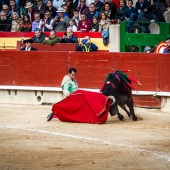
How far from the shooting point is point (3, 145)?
11.0 meters

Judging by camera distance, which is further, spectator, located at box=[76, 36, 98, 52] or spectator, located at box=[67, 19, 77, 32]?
spectator, located at box=[67, 19, 77, 32]

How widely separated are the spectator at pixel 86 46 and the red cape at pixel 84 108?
12.2 ft

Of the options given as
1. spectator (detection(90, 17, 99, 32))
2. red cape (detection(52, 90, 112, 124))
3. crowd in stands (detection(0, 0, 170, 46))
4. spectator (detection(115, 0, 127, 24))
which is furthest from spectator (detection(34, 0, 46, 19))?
red cape (detection(52, 90, 112, 124))

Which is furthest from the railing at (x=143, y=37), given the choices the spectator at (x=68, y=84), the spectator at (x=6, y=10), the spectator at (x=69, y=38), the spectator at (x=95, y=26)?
the spectator at (x=6, y=10)

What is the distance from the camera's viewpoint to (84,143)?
36.8 feet

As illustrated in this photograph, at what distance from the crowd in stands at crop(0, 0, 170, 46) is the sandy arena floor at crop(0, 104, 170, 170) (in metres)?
2.63

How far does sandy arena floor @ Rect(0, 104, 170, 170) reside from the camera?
31.0ft

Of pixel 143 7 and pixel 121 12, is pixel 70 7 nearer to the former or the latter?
pixel 121 12

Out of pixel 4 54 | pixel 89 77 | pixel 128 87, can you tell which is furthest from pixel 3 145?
pixel 4 54

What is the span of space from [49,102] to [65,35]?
6.09ft

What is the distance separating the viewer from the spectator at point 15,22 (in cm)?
1940

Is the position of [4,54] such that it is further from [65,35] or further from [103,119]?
[103,119]

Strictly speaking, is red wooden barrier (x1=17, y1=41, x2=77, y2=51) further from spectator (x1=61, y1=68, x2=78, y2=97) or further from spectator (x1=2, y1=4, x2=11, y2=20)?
spectator (x1=61, y1=68, x2=78, y2=97)

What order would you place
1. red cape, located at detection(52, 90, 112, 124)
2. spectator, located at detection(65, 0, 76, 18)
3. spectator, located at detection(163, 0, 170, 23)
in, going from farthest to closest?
spectator, located at detection(65, 0, 76, 18), spectator, located at detection(163, 0, 170, 23), red cape, located at detection(52, 90, 112, 124)
